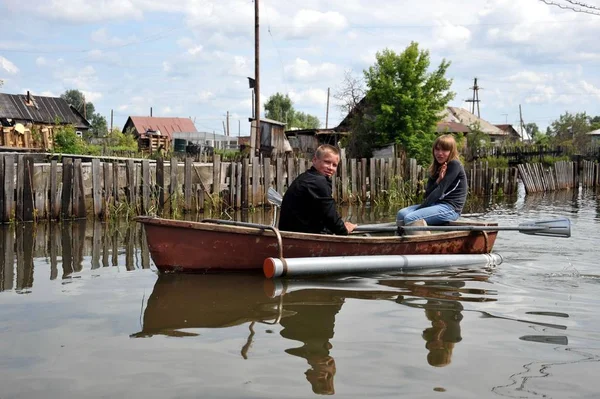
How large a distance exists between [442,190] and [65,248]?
5782 millimetres

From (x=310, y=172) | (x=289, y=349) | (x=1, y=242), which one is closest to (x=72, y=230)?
(x=1, y=242)

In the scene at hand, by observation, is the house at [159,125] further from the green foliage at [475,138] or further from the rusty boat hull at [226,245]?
the rusty boat hull at [226,245]

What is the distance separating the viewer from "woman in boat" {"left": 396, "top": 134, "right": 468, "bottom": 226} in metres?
8.90

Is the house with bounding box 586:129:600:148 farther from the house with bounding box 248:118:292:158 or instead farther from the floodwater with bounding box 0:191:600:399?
the floodwater with bounding box 0:191:600:399

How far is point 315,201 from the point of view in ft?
25.5

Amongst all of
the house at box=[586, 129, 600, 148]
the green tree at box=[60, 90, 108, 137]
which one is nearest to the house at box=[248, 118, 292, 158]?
the house at box=[586, 129, 600, 148]

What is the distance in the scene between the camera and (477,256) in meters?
8.90

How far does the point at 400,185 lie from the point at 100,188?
10.8m

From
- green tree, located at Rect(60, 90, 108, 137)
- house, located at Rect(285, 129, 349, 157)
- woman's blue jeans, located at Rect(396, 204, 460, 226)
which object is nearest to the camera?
woman's blue jeans, located at Rect(396, 204, 460, 226)

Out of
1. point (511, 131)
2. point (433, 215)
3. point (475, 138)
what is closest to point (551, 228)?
point (433, 215)

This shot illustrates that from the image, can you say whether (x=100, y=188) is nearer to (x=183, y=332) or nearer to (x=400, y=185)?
(x=183, y=332)

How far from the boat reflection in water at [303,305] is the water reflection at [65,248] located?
1.55 m

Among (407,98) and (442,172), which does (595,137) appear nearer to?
(407,98)

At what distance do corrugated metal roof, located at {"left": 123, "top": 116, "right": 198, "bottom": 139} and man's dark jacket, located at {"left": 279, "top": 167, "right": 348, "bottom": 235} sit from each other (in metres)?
58.6
